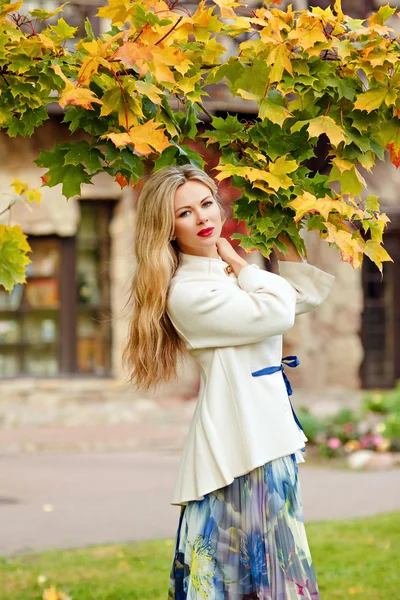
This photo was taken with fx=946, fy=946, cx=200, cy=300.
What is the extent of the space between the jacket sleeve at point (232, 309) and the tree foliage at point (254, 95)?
182 millimetres

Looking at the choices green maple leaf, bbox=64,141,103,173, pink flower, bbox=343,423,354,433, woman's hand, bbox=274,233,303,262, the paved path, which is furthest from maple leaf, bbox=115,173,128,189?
pink flower, bbox=343,423,354,433

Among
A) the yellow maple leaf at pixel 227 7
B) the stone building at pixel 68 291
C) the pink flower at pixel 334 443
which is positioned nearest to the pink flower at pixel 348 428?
Answer: the pink flower at pixel 334 443

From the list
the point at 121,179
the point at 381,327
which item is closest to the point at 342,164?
the point at 121,179

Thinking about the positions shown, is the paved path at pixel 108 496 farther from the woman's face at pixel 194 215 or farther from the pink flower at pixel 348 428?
the woman's face at pixel 194 215

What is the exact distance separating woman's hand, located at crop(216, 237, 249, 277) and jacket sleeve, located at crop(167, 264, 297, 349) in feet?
0.28

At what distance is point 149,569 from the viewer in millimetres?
4594

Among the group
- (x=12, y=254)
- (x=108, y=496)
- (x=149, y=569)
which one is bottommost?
(x=149, y=569)

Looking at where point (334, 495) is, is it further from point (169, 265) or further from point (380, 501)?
point (169, 265)

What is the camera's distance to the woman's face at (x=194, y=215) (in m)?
2.72

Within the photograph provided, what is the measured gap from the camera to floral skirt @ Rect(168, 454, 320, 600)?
2.61 m

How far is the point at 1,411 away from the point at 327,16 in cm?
778

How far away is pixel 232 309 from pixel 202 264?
0.23 m

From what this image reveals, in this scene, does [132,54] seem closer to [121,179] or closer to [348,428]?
[121,179]

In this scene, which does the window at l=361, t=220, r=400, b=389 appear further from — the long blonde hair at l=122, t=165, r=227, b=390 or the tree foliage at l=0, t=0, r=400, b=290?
the long blonde hair at l=122, t=165, r=227, b=390
